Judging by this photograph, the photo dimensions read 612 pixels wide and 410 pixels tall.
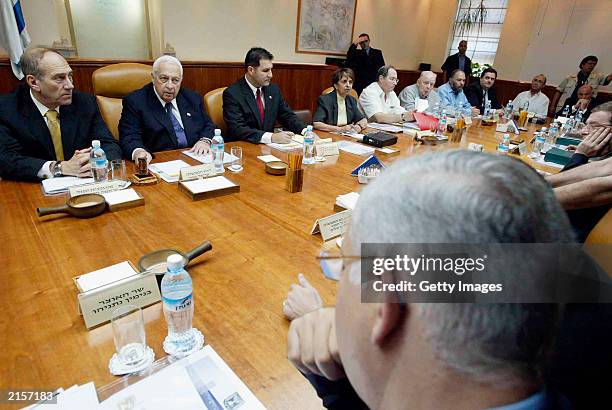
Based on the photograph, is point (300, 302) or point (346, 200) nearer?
point (300, 302)

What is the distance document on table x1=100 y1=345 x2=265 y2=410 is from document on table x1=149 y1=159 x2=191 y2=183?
1154 millimetres

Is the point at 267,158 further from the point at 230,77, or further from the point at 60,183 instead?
the point at 230,77

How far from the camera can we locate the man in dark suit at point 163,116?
7.59 ft

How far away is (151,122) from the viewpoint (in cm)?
241

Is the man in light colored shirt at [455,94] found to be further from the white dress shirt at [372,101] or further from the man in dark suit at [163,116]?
the man in dark suit at [163,116]

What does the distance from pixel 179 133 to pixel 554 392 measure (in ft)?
8.45

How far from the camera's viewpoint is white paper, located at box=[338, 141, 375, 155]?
2479 mm

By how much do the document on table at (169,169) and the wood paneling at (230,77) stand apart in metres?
2.62

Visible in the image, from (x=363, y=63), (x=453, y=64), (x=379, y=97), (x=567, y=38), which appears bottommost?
(x=379, y=97)

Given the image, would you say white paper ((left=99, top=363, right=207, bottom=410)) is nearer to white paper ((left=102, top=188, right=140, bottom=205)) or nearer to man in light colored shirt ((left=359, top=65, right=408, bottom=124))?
white paper ((left=102, top=188, right=140, bottom=205))

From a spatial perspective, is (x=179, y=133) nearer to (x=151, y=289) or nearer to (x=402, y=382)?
(x=151, y=289)

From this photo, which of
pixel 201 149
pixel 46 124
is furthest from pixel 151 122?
pixel 46 124

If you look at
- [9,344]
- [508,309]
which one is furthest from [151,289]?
[508,309]

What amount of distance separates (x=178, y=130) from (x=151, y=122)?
0.70ft
